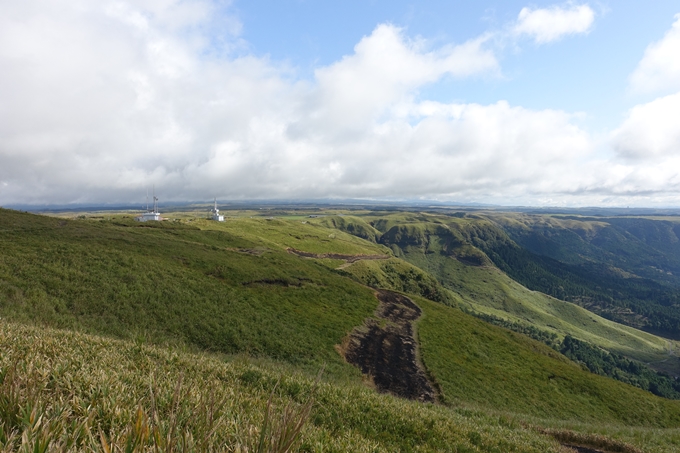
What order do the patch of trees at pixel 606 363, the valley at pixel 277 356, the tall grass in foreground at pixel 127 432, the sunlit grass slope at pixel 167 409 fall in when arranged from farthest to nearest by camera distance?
the patch of trees at pixel 606 363 < the valley at pixel 277 356 < the sunlit grass slope at pixel 167 409 < the tall grass in foreground at pixel 127 432

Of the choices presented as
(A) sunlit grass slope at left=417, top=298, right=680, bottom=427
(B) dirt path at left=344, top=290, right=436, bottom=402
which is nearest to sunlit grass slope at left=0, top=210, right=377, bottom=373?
(B) dirt path at left=344, top=290, right=436, bottom=402

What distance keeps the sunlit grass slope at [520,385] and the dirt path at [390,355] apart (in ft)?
6.30

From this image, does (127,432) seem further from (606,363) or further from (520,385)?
(606,363)

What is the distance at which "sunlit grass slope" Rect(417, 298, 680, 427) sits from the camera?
104 feet

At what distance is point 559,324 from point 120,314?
234850 millimetres

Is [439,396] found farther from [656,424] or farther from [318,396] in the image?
[656,424]

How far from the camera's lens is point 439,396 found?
28062 mm

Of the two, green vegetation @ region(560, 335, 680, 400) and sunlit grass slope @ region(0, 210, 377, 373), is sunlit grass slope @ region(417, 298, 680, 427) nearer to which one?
sunlit grass slope @ region(0, 210, 377, 373)

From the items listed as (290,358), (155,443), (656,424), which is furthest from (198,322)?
(656,424)

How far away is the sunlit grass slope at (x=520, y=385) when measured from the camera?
31.8 meters

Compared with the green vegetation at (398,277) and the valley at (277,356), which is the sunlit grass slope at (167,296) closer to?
the valley at (277,356)

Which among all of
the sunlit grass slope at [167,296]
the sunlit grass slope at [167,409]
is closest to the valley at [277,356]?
the sunlit grass slope at [167,409]

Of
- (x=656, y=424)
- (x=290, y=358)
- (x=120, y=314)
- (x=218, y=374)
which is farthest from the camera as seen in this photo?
(x=656, y=424)

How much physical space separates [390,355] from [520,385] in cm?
1689
